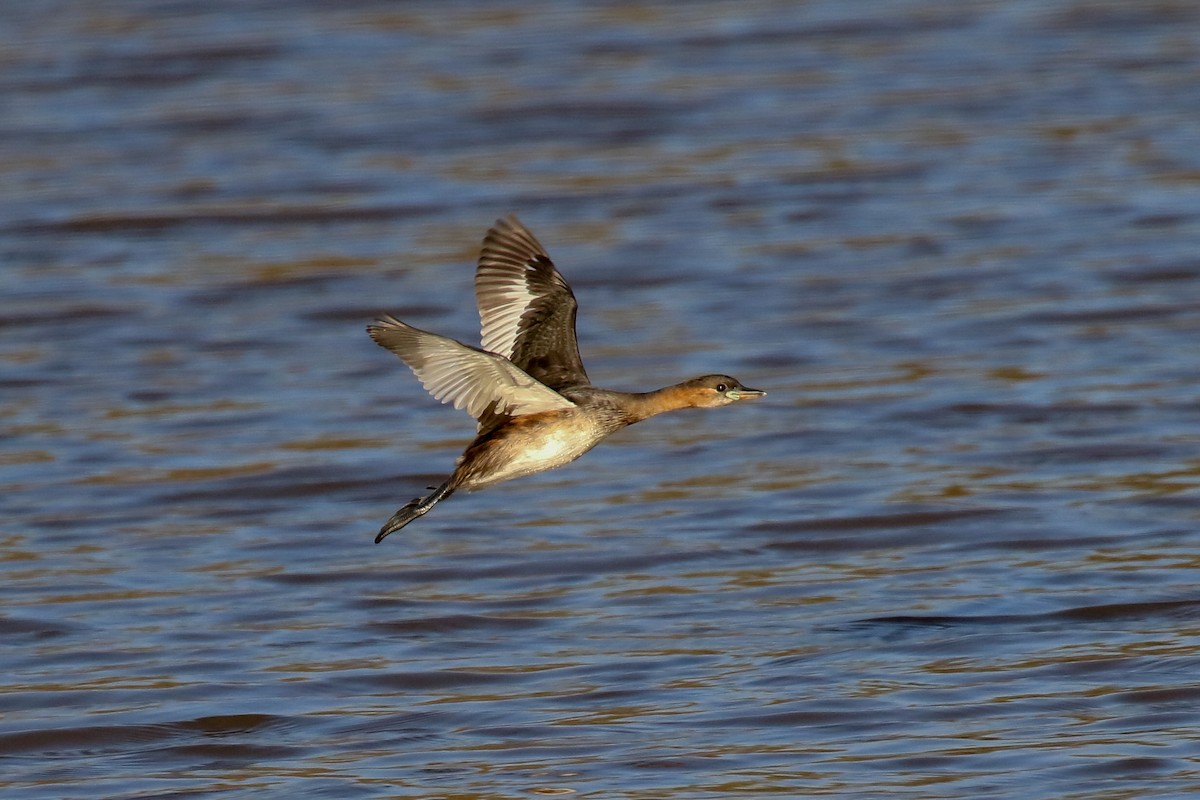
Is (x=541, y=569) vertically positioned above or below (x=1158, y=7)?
below

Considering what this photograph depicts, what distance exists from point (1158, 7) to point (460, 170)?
7.60m

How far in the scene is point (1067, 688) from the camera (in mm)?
8734

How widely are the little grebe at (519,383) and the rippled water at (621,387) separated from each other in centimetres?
107

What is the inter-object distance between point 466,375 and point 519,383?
0.63ft

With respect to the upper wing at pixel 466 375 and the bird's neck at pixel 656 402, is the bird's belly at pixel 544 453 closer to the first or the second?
the upper wing at pixel 466 375

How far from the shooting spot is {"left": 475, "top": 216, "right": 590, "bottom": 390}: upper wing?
8.61 m

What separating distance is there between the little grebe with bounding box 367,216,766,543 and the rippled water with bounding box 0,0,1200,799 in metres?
1.07

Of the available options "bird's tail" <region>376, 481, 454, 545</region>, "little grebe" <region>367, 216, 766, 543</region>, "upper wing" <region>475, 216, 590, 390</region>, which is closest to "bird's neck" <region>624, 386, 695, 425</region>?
"little grebe" <region>367, 216, 766, 543</region>

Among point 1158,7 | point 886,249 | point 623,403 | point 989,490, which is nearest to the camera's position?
point 623,403

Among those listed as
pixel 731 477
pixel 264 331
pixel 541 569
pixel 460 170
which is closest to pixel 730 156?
pixel 460 170

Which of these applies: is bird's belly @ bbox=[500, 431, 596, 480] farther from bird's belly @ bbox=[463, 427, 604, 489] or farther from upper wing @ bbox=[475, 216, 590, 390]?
upper wing @ bbox=[475, 216, 590, 390]

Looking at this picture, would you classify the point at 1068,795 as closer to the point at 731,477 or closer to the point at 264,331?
the point at 731,477

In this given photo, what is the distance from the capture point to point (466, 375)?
25.6 feet

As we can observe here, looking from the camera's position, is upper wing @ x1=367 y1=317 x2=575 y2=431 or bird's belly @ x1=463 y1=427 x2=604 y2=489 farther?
bird's belly @ x1=463 y1=427 x2=604 y2=489
